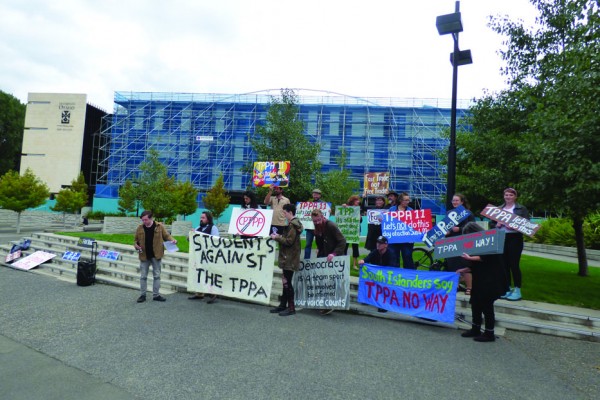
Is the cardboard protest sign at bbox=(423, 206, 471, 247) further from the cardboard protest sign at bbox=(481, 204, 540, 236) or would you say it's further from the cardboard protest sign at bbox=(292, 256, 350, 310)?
the cardboard protest sign at bbox=(292, 256, 350, 310)

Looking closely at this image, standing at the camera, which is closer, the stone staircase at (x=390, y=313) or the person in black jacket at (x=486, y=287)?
the person in black jacket at (x=486, y=287)

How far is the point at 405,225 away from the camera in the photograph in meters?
7.37

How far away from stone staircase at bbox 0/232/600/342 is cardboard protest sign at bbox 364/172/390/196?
12.4 meters

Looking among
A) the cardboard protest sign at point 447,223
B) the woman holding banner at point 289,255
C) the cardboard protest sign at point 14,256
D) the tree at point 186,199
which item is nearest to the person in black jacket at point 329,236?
the woman holding banner at point 289,255

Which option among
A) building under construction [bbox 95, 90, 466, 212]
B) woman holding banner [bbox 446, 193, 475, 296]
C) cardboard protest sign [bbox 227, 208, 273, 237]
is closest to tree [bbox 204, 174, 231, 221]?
building under construction [bbox 95, 90, 466, 212]

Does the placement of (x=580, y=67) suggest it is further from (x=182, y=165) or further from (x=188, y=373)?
(x=182, y=165)

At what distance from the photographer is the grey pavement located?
380 centimetres

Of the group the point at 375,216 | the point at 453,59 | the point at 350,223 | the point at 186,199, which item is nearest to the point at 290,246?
the point at 375,216

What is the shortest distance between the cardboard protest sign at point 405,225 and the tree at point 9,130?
6359cm

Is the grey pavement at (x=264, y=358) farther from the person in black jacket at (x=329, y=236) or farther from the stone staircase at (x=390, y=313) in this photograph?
the person in black jacket at (x=329, y=236)

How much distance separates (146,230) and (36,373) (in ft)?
11.6

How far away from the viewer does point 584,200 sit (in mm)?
6801

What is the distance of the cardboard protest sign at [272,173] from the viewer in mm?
13719

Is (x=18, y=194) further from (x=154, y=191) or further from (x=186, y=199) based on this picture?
(x=154, y=191)
